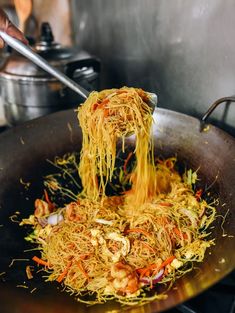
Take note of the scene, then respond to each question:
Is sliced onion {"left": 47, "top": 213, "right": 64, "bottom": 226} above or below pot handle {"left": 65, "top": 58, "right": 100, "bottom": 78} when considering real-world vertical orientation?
below

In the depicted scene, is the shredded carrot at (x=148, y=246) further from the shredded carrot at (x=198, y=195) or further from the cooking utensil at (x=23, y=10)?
the cooking utensil at (x=23, y=10)

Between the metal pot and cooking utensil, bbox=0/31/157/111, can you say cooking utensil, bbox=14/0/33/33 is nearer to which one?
the metal pot

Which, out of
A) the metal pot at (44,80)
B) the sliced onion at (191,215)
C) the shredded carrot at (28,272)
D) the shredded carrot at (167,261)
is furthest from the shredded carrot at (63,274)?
the metal pot at (44,80)

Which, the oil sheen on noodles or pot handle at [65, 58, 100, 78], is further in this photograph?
pot handle at [65, 58, 100, 78]

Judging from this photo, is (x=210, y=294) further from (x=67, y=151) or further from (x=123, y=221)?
(x=67, y=151)

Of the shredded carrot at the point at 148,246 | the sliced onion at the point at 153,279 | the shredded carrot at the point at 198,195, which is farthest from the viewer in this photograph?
the shredded carrot at the point at 198,195

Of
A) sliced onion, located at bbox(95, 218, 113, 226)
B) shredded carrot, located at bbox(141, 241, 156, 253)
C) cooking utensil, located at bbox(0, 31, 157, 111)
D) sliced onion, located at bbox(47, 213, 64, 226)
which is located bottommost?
sliced onion, located at bbox(47, 213, 64, 226)

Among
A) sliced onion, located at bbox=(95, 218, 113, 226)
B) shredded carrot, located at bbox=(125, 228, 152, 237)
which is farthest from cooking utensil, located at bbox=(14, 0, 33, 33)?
shredded carrot, located at bbox=(125, 228, 152, 237)

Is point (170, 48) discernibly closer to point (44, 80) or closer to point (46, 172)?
point (44, 80)
